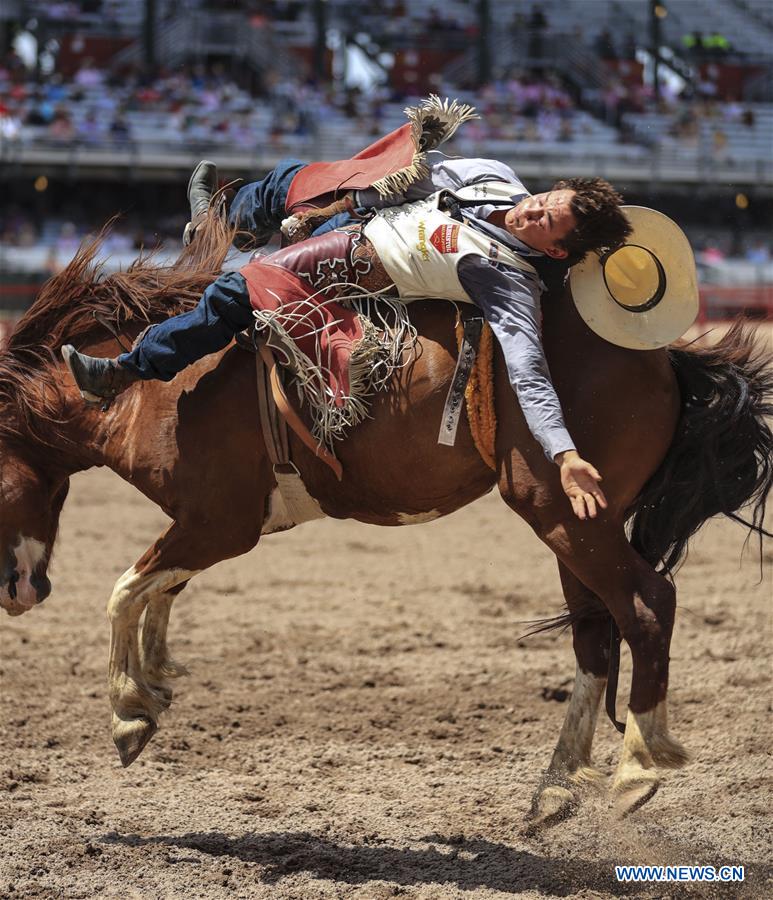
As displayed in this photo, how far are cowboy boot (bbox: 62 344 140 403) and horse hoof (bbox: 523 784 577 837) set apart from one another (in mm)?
1808

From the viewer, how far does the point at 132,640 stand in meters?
3.55

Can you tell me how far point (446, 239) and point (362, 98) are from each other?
2421cm

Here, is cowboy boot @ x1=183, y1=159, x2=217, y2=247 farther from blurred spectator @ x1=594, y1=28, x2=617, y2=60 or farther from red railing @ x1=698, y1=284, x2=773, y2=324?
blurred spectator @ x1=594, y1=28, x2=617, y2=60

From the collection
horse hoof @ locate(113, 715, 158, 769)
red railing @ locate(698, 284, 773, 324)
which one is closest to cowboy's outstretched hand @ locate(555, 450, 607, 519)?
horse hoof @ locate(113, 715, 158, 769)

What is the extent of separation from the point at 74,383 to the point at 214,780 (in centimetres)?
146

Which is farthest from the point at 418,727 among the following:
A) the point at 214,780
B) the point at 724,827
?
the point at 724,827

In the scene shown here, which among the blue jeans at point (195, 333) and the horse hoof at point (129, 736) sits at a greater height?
the blue jeans at point (195, 333)

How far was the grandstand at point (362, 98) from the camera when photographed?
76.1 ft

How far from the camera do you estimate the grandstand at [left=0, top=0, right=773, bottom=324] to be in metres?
23.2

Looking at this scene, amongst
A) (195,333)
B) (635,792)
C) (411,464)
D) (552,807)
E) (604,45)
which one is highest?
(604,45)

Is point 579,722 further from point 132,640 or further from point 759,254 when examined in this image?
point 759,254

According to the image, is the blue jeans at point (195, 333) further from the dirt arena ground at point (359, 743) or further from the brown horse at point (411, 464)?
the dirt arena ground at point (359, 743)

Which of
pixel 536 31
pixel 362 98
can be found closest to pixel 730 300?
pixel 362 98

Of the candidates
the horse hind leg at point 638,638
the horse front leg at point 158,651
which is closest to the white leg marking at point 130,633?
the horse front leg at point 158,651
